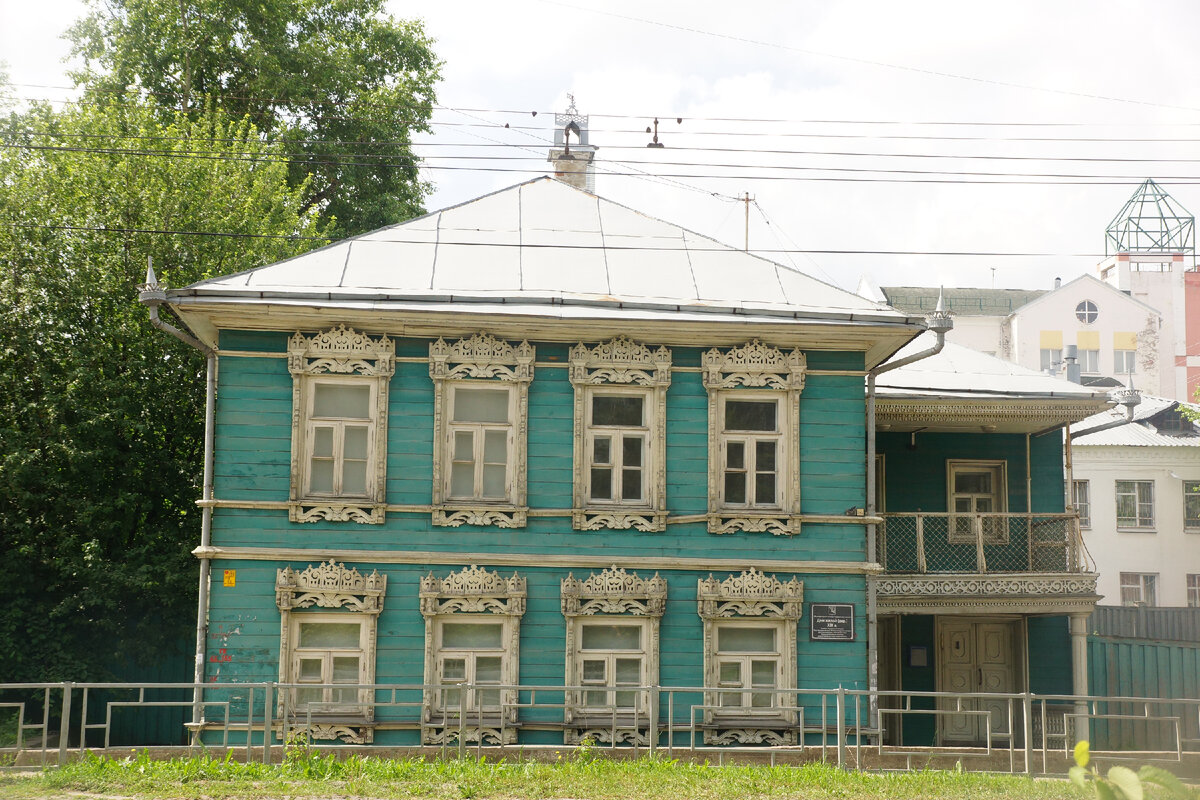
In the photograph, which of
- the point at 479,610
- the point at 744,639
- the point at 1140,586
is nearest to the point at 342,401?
the point at 479,610

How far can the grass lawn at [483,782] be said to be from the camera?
394 inches

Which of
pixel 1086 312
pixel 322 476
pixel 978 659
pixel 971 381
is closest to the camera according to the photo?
pixel 322 476

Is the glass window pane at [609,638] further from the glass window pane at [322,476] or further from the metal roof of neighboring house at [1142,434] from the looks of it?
the metal roof of neighboring house at [1142,434]

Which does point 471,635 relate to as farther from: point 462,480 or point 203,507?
point 203,507

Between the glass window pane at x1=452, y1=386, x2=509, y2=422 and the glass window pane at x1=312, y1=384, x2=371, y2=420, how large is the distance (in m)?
1.17

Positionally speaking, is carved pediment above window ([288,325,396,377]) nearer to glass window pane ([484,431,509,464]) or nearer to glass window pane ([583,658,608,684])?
glass window pane ([484,431,509,464])

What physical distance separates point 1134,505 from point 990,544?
18787 mm

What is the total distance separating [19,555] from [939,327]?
15.0 m

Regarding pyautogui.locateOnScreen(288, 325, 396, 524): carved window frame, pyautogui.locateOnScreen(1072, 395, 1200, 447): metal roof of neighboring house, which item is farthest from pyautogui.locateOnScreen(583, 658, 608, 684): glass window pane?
pyautogui.locateOnScreen(1072, 395, 1200, 447): metal roof of neighboring house

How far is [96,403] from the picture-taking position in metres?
18.7

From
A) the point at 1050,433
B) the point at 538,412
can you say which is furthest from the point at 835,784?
the point at 1050,433

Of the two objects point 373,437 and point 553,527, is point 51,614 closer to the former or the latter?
point 373,437

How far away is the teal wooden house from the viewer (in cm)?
1368

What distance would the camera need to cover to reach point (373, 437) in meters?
14.1
